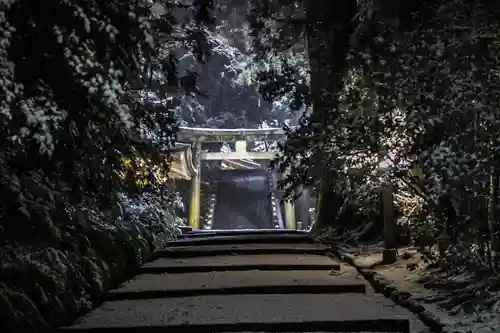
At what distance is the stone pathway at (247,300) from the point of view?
160 inches

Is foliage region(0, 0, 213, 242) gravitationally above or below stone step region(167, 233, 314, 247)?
above

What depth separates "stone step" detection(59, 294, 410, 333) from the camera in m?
4.04

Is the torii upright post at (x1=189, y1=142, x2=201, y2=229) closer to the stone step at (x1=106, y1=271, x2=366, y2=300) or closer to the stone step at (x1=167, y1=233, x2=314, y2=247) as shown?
the stone step at (x1=167, y1=233, x2=314, y2=247)

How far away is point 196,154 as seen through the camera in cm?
1991

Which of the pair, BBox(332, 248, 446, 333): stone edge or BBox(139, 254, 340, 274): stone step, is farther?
BBox(139, 254, 340, 274): stone step

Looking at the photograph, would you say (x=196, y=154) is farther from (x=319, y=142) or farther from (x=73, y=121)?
(x=73, y=121)

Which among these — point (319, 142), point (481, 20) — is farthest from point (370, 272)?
point (481, 20)

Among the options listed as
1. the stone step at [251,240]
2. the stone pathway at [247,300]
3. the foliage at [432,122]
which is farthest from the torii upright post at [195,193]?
the foliage at [432,122]

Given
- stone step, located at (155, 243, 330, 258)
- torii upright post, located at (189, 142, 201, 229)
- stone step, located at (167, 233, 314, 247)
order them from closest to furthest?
stone step, located at (155, 243, 330, 258) → stone step, located at (167, 233, 314, 247) → torii upright post, located at (189, 142, 201, 229)

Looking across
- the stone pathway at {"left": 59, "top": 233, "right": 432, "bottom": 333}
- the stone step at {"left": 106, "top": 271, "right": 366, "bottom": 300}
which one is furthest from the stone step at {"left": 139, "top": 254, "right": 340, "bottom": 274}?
the stone step at {"left": 106, "top": 271, "right": 366, "bottom": 300}

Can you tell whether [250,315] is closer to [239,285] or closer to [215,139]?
[239,285]

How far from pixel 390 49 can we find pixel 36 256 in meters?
3.79

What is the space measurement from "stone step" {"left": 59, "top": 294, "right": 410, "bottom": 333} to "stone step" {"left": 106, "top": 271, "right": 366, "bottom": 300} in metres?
0.19

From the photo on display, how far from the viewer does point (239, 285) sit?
5703 mm
